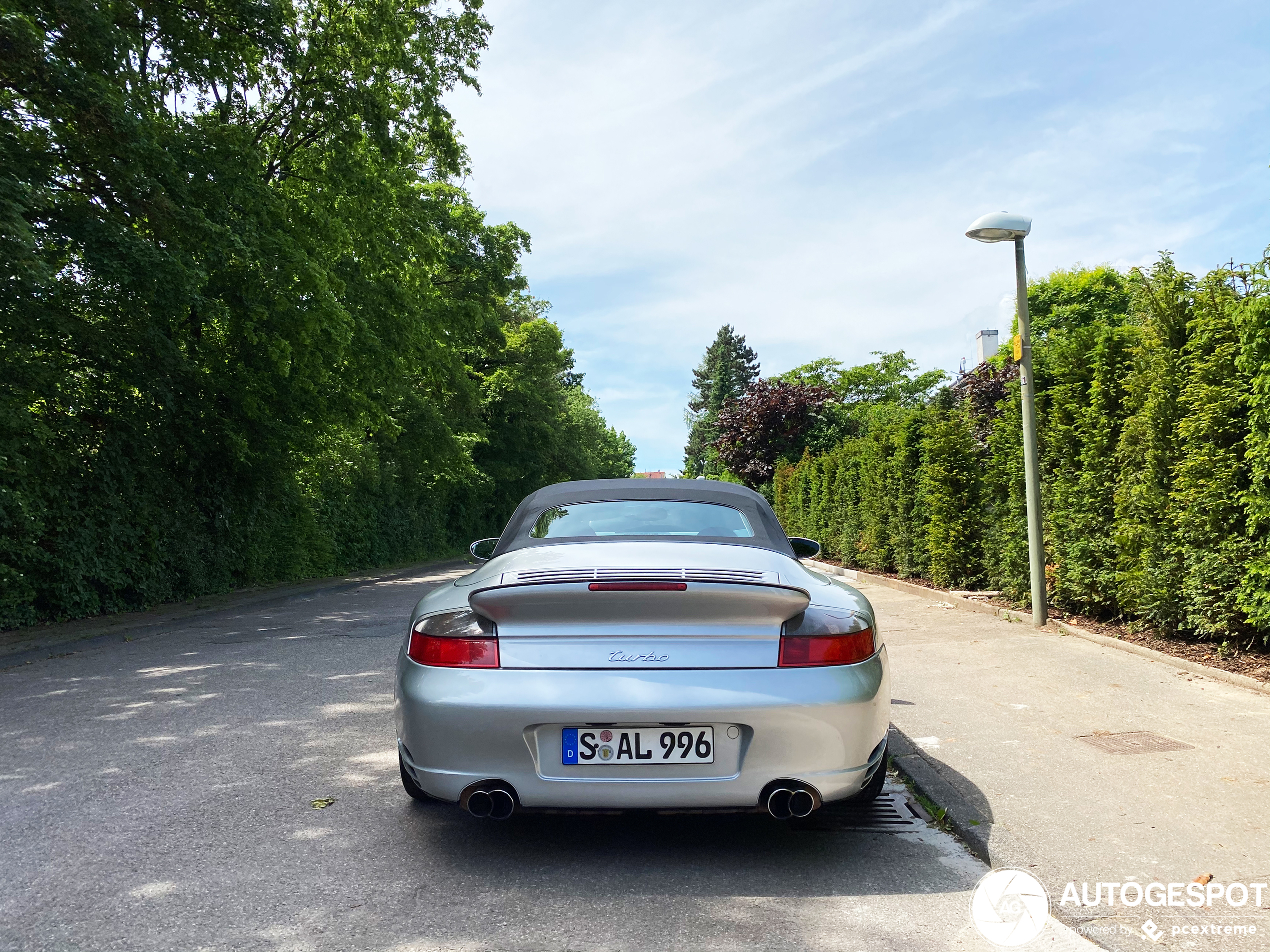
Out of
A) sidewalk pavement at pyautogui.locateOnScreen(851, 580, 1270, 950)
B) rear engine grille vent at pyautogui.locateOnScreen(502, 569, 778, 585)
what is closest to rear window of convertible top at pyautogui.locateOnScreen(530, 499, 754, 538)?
rear engine grille vent at pyautogui.locateOnScreen(502, 569, 778, 585)

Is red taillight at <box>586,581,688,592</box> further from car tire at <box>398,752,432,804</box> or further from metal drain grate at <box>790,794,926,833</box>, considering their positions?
metal drain grate at <box>790,794,926,833</box>

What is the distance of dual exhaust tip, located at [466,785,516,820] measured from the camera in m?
3.40

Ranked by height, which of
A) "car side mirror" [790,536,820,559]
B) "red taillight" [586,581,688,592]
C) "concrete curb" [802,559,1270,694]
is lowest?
"concrete curb" [802,559,1270,694]

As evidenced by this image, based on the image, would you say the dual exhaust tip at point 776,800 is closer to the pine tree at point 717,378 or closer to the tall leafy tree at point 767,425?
the tall leafy tree at point 767,425

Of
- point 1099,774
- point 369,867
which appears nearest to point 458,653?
point 369,867

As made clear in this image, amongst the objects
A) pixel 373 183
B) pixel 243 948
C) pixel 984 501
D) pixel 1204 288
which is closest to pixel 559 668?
pixel 243 948

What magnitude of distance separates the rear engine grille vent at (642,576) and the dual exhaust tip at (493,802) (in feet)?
2.46

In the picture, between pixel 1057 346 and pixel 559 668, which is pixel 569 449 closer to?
pixel 1057 346

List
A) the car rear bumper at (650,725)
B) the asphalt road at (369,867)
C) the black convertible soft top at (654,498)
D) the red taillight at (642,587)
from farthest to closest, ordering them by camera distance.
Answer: the black convertible soft top at (654,498), the red taillight at (642,587), the car rear bumper at (650,725), the asphalt road at (369,867)

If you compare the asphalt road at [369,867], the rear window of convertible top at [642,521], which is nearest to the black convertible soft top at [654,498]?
the rear window of convertible top at [642,521]

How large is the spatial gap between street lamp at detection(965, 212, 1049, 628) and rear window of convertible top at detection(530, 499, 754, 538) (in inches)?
239

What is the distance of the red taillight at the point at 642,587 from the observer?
3.44 meters

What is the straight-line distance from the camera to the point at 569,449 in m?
47.8

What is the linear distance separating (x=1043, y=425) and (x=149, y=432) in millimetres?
12163
